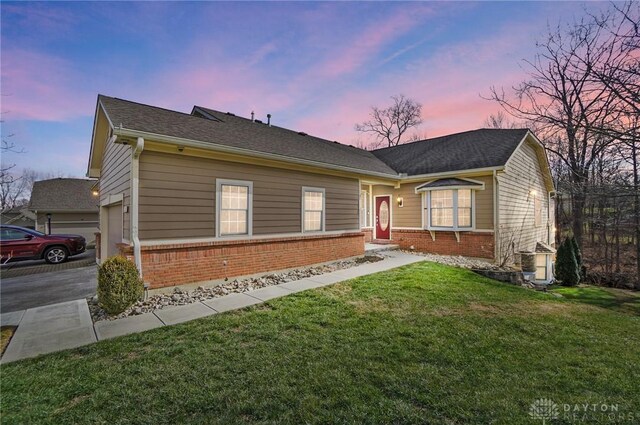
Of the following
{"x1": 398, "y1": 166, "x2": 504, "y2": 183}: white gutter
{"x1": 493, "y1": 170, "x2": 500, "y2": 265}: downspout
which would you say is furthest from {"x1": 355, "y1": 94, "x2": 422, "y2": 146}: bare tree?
{"x1": 493, "y1": 170, "x2": 500, "y2": 265}: downspout

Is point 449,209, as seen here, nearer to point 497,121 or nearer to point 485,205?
point 485,205

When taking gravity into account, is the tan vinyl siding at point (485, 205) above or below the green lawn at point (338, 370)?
above

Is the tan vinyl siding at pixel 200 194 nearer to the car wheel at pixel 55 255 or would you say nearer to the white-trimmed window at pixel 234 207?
the white-trimmed window at pixel 234 207

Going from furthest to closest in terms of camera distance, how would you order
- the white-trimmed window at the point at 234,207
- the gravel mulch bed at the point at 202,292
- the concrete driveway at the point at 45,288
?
the white-trimmed window at the point at 234,207 < the concrete driveway at the point at 45,288 < the gravel mulch bed at the point at 202,292

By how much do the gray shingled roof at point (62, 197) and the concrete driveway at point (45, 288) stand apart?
9320 mm

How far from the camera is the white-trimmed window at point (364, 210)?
12766mm

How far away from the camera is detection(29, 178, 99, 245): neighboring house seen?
17.0 metres

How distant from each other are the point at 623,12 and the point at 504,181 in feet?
25.1

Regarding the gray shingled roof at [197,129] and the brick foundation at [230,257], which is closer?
the brick foundation at [230,257]

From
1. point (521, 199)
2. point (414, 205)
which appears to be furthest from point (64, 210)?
point (521, 199)

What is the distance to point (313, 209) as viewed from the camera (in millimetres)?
8680

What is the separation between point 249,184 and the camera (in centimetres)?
703

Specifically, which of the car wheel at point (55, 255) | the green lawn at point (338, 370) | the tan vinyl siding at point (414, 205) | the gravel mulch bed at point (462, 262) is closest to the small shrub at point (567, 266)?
the gravel mulch bed at point (462, 262)

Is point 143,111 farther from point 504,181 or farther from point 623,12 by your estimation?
point 504,181
